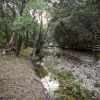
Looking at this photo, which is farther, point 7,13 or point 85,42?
point 7,13

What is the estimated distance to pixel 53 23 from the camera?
19.8 meters

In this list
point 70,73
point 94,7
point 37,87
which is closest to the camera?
point 37,87

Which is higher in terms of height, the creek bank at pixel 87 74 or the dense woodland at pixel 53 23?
the dense woodland at pixel 53 23

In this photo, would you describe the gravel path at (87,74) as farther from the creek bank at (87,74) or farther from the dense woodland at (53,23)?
the dense woodland at (53,23)

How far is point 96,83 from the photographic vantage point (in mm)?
11297

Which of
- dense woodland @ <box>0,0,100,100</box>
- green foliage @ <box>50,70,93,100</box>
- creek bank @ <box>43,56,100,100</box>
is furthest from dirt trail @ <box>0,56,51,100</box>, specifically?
dense woodland @ <box>0,0,100,100</box>

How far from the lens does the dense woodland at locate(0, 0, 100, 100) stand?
52.5 feet

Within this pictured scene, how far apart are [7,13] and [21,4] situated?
4106 millimetres

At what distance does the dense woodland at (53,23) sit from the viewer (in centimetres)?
1600

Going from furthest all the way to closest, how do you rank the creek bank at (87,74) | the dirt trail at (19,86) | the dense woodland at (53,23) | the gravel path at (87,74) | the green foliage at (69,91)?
the dense woodland at (53,23) → the gravel path at (87,74) → the creek bank at (87,74) → the green foliage at (69,91) → the dirt trail at (19,86)

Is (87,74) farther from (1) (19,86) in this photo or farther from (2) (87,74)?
(1) (19,86)

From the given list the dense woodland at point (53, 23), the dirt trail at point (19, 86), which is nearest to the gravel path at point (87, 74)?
the dense woodland at point (53, 23)

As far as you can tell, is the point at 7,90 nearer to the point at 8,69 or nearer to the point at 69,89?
the point at 69,89

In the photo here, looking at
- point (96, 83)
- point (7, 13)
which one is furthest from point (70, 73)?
point (7, 13)
